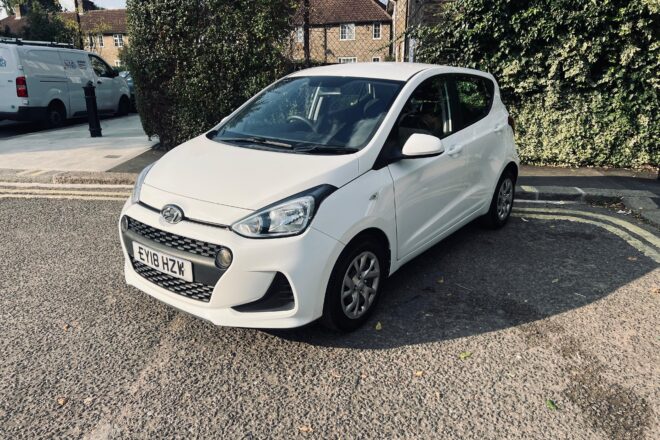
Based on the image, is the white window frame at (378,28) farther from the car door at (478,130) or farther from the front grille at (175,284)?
the front grille at (175,284)

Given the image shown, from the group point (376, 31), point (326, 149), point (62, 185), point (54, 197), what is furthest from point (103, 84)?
point (376, 31)

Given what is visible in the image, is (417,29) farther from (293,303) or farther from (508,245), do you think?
(293,303)

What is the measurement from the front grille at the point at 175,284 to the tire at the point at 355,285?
71 cm

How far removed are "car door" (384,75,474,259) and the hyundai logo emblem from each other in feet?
4.60

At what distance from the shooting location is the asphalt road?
255 cm

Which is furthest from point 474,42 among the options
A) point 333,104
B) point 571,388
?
point 571,388

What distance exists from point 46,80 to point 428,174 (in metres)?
11.6

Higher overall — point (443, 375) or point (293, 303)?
point (293, 303)

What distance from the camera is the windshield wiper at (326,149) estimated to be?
11.1 feet

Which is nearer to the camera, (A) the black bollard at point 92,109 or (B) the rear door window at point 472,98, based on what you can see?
(B) the rear door window at point 472,98

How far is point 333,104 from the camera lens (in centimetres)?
386

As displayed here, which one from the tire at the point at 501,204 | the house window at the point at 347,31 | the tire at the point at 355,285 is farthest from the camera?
the house window at the point at 347,31

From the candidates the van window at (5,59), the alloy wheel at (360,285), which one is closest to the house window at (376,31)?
the van window at (5,59)

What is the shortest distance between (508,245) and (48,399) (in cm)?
398
